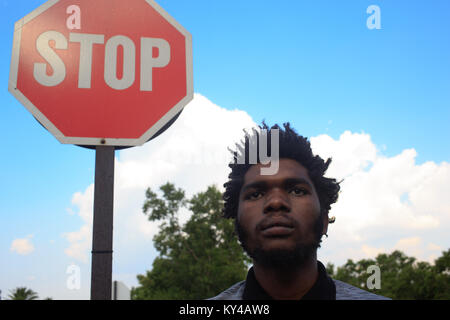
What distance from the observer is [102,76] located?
6.54 ft

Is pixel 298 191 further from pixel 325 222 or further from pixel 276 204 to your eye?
pixel 325 222

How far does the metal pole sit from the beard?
67cm

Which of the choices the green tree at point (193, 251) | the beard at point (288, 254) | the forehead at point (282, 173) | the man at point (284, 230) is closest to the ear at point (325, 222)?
the man at point (284, 230)

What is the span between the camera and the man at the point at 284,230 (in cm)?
194

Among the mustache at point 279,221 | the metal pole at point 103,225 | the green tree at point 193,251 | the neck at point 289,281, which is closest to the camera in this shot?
the metal pole at point 103,225

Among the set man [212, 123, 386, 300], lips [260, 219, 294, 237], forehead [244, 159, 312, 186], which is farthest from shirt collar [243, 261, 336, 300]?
forehead [244, 159, 312, 186]

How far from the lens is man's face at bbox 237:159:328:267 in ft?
6.33

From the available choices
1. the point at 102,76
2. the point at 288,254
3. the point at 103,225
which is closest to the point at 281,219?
the point at 288,254

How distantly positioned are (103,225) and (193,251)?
968 inches

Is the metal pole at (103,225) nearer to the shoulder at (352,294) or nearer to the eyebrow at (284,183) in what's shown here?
the eyebrow at (284,183)

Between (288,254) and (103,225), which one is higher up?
(103,225)
